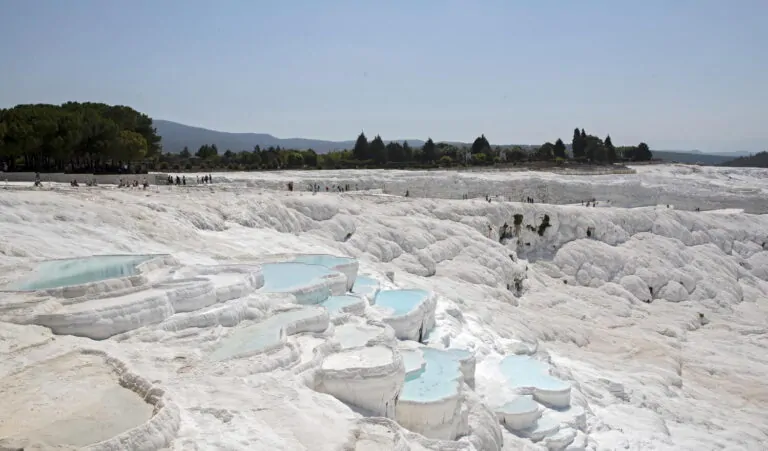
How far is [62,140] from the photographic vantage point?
24953mm

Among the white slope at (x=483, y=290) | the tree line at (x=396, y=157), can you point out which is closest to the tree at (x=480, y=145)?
the tree line at (x=396, y=157)

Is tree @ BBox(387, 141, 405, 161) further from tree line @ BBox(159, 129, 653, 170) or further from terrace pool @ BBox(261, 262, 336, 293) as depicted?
terrace pool @ BBox(261, 262, 336, 293)

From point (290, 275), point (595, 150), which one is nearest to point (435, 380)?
point (290, 275)

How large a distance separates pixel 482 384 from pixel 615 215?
18.6m

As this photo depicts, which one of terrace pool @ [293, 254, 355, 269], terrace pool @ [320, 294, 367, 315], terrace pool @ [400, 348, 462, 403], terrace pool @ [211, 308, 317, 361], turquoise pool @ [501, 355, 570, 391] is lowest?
turquoise pool @ [501, 355, 570, 391]

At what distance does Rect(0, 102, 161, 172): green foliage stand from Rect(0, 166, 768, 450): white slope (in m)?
5.06

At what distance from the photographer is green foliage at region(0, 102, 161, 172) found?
2427 cm

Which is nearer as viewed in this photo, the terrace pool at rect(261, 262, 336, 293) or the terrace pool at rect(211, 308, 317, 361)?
the terrace pool at rect(211, 308, 317, 361)

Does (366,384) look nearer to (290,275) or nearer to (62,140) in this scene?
(290,275)

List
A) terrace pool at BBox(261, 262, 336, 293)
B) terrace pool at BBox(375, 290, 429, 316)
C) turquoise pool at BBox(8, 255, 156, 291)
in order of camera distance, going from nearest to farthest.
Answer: turquoise pool at BBox(8, 255, 156, 291) → terrace pool at BBox(261, 262, 336, 293) → terrace pool at BBox(375, 290, 429, 316)

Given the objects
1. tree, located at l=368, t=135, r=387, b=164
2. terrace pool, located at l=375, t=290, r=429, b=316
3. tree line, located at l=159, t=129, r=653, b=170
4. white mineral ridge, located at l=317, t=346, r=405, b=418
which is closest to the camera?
white mineral ridge, located at l=317, t=346, r=405, b=418

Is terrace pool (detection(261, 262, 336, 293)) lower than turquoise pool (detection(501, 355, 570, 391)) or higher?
higher

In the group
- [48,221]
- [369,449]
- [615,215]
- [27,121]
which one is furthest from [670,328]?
[27,121]

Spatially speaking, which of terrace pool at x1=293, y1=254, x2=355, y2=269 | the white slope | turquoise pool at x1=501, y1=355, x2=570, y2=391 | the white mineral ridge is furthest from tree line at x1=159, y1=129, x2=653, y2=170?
the white mineral ridge
